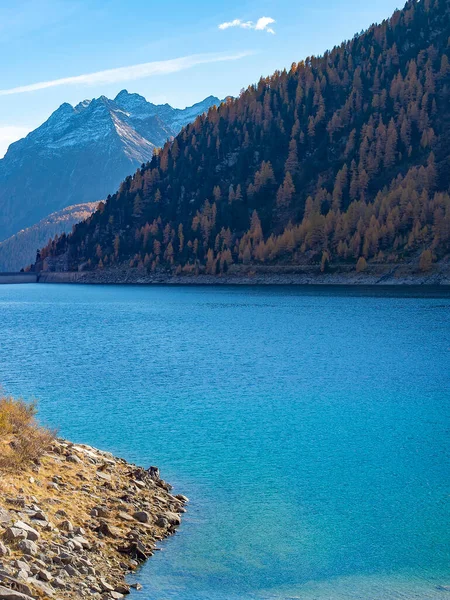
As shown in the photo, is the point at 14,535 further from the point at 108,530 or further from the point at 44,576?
the point at 108,530

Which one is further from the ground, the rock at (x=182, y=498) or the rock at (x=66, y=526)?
the rock at (x=66, y=526)

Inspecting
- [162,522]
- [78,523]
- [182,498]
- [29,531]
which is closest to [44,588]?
[29,531]

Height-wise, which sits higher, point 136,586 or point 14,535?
point 14,535

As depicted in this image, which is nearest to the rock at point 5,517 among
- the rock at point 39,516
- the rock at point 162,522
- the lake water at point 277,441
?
the rock at point 39,516

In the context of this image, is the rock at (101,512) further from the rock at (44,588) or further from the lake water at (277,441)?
the rock at (44,588)

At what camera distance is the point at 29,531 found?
16.5 metres

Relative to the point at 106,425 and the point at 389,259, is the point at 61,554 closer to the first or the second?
the point at 106,425

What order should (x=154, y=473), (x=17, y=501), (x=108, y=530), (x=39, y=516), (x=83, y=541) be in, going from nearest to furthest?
1. (x=83, y=541)
2. (x=39, y=516)
3. (x=17, y=501)
4. (x=108, y=530)
5. (x=154, y=473)

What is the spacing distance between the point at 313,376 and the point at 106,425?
65.9ft

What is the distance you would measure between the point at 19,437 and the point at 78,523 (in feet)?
15.6

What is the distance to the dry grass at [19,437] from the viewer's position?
20719 mm

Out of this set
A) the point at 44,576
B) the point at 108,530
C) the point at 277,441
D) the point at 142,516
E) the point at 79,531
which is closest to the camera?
the point at 44,576

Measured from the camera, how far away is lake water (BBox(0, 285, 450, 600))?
18.3m

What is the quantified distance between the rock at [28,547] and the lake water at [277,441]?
287 centimetres
